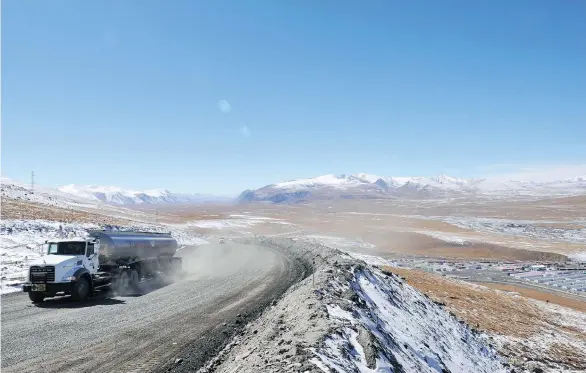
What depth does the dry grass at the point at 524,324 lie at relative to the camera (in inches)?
900

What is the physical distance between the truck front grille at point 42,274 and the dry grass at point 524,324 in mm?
24142

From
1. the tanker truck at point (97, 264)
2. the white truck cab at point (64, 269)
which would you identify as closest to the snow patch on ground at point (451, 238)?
the tanker truck at point (97, 264)

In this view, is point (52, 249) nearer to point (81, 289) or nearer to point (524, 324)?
point (81, 289)

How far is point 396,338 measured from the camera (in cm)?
1442

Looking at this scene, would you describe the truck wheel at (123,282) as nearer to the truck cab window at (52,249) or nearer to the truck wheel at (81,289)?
the truck wheel at (81,289)

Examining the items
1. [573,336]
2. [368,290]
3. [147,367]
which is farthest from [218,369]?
[573,336]

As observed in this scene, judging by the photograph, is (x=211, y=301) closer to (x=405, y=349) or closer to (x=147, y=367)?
(x=147, y=367)

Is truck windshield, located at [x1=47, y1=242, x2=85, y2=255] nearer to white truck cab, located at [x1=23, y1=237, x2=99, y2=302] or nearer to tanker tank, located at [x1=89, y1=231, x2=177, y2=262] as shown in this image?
white truck cab, located at [x1=23, y1=237, x2=99, y2=302]

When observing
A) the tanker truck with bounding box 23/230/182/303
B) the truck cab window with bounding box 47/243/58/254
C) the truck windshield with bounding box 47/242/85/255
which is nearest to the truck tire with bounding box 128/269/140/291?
the tanker truck with bounding box 23/230/182/303

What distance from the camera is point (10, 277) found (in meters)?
24.7

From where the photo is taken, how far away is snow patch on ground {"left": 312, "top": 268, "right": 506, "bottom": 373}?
33.3 ft

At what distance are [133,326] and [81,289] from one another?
6.56 metres

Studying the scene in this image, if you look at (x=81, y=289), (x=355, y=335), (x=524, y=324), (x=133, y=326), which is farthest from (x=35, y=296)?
(x=524, y=324)

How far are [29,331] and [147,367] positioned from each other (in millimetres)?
6355
